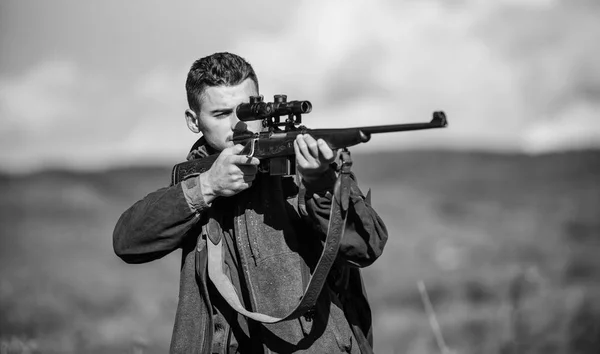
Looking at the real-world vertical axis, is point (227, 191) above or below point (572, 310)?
A: above

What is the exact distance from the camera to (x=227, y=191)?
10.3 ft

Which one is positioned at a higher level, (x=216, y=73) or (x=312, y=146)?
(x=216, y=73)

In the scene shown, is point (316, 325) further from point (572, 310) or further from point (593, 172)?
point (593, 172)

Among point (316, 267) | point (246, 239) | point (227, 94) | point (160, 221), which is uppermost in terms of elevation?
point (227, 94)

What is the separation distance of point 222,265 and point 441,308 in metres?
8.27

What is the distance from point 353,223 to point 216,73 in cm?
91

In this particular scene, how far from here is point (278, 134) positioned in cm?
311

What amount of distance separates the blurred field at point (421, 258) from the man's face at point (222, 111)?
4.71 meters

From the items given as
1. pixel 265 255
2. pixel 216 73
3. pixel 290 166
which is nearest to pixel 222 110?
pixel 216 73

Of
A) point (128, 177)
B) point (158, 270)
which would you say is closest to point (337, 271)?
point (158, 270)

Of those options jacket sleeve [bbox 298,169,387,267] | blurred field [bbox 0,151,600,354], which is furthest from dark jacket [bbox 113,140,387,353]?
blurred field [bbox 0,151,600,354]

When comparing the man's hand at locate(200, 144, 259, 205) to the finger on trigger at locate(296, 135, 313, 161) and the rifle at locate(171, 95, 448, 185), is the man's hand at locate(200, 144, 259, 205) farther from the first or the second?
the finger on trigger at locate(296, 135, 313, 161)

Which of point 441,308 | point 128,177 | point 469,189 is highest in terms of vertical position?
point 128,177

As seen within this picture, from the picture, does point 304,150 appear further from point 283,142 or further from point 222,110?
point 222,110
